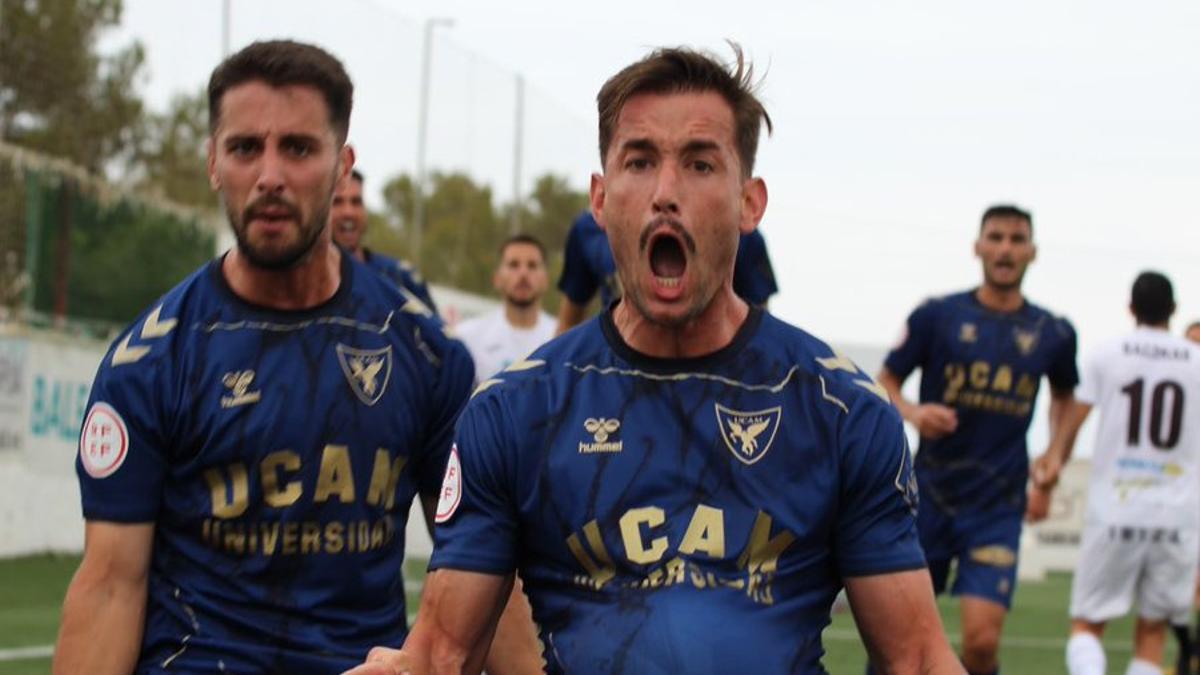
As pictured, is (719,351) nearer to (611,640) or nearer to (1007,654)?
(611,640)

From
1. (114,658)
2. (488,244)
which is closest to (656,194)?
(114,658)

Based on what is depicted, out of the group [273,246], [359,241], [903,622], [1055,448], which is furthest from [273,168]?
[1055,448]

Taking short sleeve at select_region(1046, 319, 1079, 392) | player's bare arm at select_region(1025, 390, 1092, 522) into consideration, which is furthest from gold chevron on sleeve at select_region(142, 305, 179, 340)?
player's bare arm at select_region(1025, 390, 1092, 522)

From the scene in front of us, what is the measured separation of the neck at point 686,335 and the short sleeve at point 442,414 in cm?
109

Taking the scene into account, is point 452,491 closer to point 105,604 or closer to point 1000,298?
point 105,604

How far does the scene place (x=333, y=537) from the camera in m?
4.96

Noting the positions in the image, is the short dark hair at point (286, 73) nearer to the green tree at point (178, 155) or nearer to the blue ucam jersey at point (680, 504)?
the blue ucam jersey at point (680, 504)

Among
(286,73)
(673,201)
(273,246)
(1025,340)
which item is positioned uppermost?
(286,73)

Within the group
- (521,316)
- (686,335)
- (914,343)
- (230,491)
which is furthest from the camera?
(521,316)

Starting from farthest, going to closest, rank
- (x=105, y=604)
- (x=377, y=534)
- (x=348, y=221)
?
1. (x=348, y=221)
2. (x=377, y=534)
3. (x=105, y=604)

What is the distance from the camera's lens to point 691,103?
414cm

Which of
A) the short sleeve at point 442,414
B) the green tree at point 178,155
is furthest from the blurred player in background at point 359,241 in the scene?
the green tree at point 178,155

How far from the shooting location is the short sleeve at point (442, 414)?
519 centimetres

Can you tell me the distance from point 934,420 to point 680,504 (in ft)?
21.1
